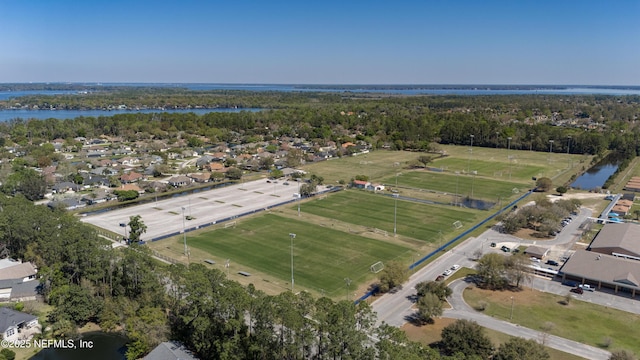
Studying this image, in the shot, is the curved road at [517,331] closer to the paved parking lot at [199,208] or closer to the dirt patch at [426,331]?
the dirt patch at [426,331]

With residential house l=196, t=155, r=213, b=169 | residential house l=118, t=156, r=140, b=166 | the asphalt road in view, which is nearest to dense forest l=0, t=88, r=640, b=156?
residential house l=196, t=155, r=213, b=169

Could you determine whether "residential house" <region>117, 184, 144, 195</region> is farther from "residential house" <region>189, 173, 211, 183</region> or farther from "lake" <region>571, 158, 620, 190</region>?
"lake" <region>571, 158, 620, 190</region>

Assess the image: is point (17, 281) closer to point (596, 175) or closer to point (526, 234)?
point (526, 234)

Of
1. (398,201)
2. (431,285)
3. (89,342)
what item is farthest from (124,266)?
(398,201)

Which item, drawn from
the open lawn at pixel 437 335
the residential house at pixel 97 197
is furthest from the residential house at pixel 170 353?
the residential house at pixel 97 197

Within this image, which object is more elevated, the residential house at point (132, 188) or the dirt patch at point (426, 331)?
the residential house at point (132, 188)

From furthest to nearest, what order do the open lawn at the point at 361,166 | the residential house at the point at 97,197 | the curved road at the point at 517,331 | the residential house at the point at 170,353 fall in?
the open lawn at the point at 361,166 → the residential house at the point at 97,197 → the curved road at the point at 517,331 → the residential house at the point at 170,353
